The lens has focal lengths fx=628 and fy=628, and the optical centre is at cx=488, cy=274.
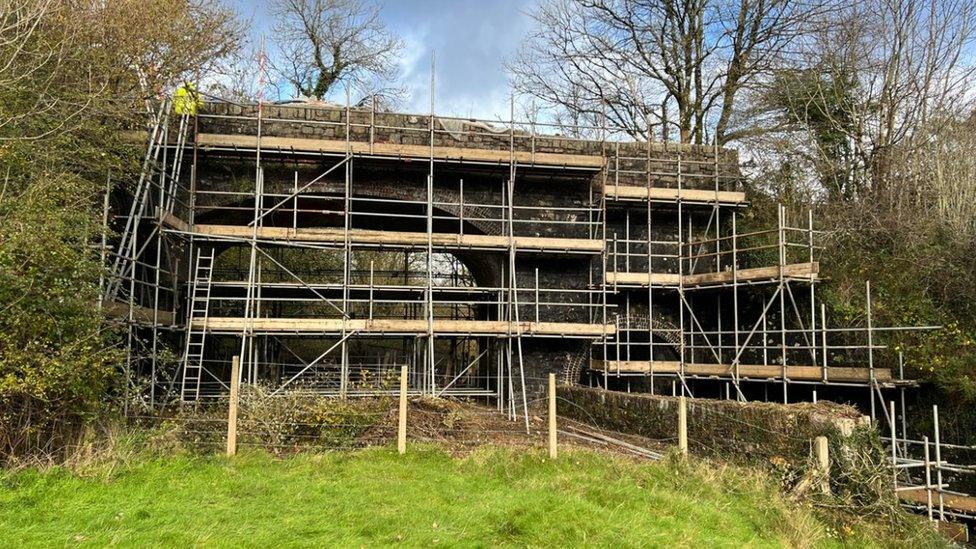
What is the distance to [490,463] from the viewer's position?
7.83 m

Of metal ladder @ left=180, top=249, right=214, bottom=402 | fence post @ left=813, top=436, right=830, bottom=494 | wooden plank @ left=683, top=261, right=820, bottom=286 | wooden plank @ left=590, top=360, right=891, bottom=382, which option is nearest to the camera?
fence post @ left=813, top=436, right=830, bottom=494

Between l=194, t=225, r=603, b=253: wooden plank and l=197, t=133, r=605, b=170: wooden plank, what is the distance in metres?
1.55

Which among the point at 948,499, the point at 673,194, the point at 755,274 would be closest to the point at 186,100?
the point at 673,194

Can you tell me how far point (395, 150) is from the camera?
12508 millimetres

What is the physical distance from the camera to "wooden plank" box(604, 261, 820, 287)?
12469 millimetres

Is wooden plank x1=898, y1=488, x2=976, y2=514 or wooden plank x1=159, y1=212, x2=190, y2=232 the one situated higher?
wooden plank x1=159, y1=212, x2=190, y2=232

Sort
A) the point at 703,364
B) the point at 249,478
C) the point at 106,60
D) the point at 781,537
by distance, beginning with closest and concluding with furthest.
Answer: the point at 781,537, the point at 249,478, the point at 106,60, the point at 703,364

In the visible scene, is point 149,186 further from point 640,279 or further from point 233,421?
point 640,279

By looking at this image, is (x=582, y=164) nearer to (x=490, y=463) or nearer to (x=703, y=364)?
(x=703, y=364)

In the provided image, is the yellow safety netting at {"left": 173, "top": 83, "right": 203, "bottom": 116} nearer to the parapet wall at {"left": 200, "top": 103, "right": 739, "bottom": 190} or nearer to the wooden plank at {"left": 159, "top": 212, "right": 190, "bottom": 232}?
the parapet wall at {"left": 200, "top": 103, "right": 739, "bottom": 190}

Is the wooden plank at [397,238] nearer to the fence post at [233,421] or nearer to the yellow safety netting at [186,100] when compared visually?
the yellow safety netting at [186,100]

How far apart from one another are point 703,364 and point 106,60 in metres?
12.7

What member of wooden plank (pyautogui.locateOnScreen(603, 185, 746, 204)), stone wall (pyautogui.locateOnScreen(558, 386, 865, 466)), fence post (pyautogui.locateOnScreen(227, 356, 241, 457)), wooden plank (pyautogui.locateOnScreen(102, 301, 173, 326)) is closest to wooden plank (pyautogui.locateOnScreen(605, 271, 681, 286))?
wooden plank (pyautogui.locateOnScreen(603, 185, 746, 204))

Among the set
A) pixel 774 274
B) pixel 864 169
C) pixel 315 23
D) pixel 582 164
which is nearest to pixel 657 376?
pixel 774 274
